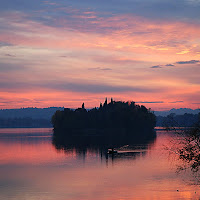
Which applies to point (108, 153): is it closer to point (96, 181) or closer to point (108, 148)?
point (108, 148)

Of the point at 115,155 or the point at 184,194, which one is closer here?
the point at 184,194

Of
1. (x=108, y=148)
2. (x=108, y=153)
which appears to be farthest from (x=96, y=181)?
(x=108, y=148)

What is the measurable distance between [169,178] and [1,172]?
106ft

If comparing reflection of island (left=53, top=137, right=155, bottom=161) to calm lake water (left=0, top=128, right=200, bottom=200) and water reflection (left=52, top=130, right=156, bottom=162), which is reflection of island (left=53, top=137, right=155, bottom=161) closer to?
water reflection (left=52, top=130, right=156, bottom=162)

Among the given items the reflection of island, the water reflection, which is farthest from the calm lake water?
the water reflection

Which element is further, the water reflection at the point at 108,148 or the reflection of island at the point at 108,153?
the water reflection at the point at 108,148

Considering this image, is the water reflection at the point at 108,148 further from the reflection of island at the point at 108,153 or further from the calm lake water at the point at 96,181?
the calm lake water at the point at 96,181

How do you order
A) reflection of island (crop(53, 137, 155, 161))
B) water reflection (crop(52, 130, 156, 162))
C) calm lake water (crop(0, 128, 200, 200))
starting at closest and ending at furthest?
calm lake water (crop(0, 128, 200, 200)) → reflection of island (crop(53, 137, 155, 161)) → water reflection (crop(52, 130, 156, 162))

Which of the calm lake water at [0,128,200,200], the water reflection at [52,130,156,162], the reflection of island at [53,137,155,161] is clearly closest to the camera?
the calm lake water at [0,128,200,200]

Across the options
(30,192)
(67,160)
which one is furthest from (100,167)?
(30,192)

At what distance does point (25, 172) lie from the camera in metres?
68.1

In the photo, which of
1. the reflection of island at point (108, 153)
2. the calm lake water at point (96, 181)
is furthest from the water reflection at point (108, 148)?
the calm lake water at point (96, 181)

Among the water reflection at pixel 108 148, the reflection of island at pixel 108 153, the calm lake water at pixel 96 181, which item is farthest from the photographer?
the water reflection at pixel 108 148

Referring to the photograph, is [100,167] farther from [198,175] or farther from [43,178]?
[198,175]
